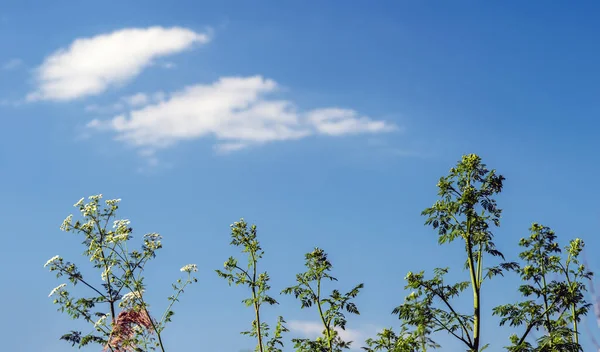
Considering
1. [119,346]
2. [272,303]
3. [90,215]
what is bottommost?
[119,346]

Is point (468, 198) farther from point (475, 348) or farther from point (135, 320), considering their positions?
point (135, 320)

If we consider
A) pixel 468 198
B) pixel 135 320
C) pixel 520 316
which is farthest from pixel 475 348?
pixel 135 320

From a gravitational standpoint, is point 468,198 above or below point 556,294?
above

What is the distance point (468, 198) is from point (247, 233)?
5.01 metres

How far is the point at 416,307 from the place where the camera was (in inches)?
721

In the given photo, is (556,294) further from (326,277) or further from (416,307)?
(326,277)

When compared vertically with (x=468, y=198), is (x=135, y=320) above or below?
below

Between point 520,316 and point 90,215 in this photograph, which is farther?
point 90,215

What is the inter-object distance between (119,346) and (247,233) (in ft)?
12.2

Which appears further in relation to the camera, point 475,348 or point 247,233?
point 247,233

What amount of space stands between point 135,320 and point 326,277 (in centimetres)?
434

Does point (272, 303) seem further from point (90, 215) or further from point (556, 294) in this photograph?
point (556, 294)

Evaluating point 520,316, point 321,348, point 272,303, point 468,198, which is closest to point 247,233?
point 272,303

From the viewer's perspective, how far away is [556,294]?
18516 mm
